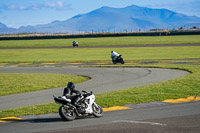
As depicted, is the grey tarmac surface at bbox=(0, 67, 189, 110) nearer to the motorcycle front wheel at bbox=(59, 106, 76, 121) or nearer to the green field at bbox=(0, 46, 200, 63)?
the motorcycle front wheel at bbox=(59, 106, 76, 121)

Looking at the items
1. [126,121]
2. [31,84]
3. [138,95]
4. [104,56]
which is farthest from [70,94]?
[104,56]

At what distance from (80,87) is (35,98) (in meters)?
4.07

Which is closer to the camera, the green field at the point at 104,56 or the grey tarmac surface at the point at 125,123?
the grey tarmac surface at the point at 125,123

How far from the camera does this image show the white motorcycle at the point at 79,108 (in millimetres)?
12938

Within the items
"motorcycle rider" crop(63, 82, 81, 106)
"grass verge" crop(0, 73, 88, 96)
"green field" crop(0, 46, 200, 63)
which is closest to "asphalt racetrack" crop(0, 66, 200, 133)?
"motorcycle rider" crop(63, 82, 81, 106)

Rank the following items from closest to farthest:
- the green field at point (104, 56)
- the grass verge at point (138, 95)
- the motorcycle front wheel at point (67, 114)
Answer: the motorcycle front wheel at point (67, 114) < the grass verge at point (138, 95) < the green field at point (104, 56)

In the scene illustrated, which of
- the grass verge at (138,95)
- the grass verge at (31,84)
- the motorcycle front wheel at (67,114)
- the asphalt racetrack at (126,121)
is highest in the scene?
the motorcycle front wheel at (67,114)

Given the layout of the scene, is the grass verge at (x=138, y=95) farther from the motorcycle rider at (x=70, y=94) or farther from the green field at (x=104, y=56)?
the green field at (x=104, y=56)

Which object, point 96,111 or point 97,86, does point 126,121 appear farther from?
point 97,86

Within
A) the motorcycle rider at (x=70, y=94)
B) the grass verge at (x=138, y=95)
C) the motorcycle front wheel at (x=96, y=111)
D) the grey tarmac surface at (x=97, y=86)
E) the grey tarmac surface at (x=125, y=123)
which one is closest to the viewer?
the grey tarmac surface at (x=125, y=123)

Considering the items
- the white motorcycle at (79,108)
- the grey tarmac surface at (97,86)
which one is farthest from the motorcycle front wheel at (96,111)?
the grey tarmac surface at (97,86)

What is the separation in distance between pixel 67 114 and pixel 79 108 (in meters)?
0.53

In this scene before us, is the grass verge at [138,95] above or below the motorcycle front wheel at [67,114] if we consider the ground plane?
below

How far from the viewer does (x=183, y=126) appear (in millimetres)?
11781
